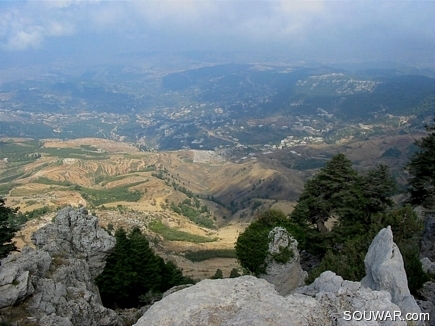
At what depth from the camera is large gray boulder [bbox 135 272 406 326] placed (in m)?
9.25

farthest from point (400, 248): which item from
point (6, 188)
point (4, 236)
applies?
point (6, 188)

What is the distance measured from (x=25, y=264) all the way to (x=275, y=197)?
399ft

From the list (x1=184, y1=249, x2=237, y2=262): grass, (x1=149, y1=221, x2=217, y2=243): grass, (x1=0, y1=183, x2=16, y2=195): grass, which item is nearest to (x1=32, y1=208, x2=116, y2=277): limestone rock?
(x1=184, y1=249, x2=237, y2=262): grass

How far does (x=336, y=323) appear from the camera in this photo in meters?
9.49

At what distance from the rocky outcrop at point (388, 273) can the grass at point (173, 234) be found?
7413cm

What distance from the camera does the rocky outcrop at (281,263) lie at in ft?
78.9

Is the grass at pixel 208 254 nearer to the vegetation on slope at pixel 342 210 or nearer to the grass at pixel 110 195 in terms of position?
the vegetation on slope at pixel 342 210

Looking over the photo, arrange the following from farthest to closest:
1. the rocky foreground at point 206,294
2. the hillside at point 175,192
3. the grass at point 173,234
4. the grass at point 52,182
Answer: the grass at point 52,182
the grass at point 173,234
the hillside at point 175,192
the rocky foreground at point 206,294

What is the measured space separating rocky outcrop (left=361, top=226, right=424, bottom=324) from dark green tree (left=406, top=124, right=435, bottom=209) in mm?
19185

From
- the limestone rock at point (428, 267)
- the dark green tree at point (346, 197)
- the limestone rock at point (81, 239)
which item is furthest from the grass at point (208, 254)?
the limestone rock at point (428, 267)

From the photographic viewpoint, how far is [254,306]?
966 cm

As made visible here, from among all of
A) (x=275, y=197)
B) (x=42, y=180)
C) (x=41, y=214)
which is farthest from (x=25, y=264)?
(x=42, y=180)

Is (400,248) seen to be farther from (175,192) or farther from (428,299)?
(175,192)

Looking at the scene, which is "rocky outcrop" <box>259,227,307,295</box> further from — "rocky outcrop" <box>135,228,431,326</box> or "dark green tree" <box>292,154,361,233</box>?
"rocky outcrop" <box>135,228,431,326</box>
